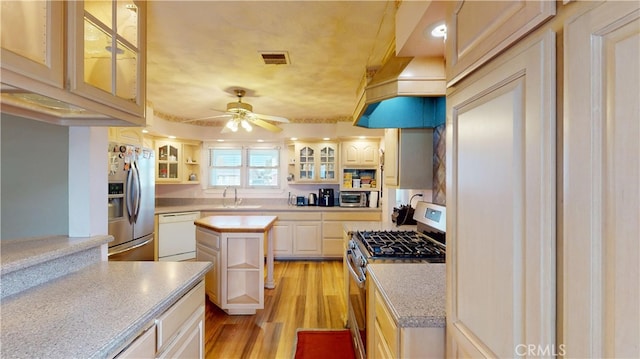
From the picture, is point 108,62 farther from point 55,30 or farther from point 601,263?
point 601,263

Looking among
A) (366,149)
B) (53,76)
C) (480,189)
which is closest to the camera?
(480,189)

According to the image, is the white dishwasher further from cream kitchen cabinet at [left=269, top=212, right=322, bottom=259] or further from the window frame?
cream kitchen cabinet at [left=269, top=212, right=322, bottom=259]

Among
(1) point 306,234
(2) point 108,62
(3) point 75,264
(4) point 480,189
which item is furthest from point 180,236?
(4) point 480,189

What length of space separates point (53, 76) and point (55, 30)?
0.17m

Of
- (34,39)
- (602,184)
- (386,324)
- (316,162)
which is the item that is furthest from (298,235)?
(602,184)

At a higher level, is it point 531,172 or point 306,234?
point 531,172

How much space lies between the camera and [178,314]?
124 centimetres

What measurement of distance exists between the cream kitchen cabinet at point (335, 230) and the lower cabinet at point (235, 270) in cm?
187

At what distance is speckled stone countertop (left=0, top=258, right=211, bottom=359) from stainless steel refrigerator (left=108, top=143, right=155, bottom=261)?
2.04m

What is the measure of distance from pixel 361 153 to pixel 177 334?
12.9 feet

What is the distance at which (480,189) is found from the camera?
2.51 feet

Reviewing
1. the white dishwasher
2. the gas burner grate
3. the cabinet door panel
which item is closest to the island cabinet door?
the gas burner grate

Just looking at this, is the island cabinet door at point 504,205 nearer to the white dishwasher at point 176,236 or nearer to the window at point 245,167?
the white dishwasher at point 176,236

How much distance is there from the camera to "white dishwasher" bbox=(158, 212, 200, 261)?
425cm
